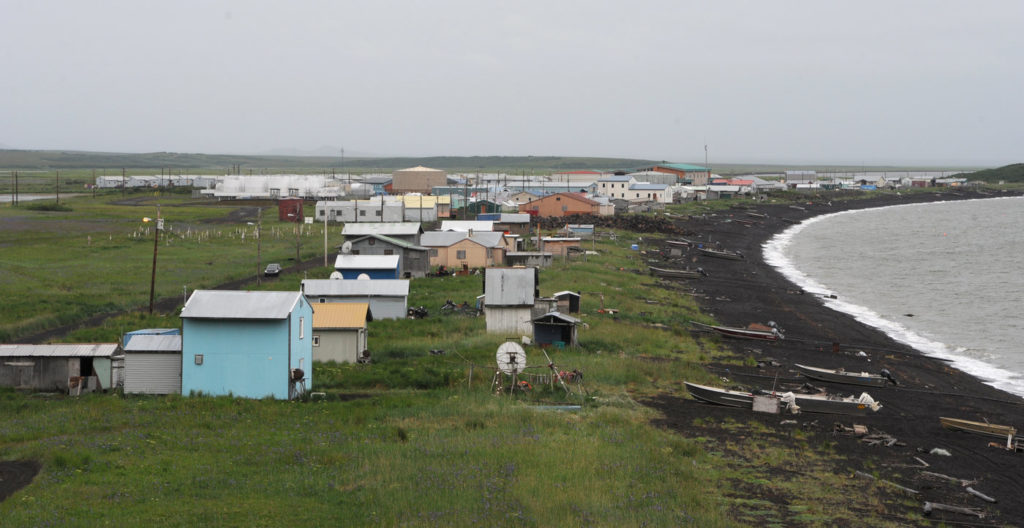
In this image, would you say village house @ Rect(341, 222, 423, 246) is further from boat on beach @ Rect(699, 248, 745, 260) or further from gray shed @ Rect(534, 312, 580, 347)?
boat on beach @ Rect(699, 248, 745, 260)

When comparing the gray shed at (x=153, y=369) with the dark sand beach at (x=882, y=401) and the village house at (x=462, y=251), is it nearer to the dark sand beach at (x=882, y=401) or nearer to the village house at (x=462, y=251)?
the dark sand beach at (x=882, y=401)

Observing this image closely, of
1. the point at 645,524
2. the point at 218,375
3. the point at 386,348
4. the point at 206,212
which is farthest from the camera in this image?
the point at 206,212

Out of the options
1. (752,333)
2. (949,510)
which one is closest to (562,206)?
(752,333)

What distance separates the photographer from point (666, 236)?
85.1m

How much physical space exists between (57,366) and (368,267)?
20.0m

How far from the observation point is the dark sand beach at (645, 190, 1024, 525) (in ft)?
66.7

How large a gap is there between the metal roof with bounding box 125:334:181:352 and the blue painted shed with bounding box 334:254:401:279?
18.7 metres

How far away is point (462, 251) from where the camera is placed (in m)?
54.7

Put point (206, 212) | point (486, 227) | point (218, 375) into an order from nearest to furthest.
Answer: point (218, 375) → point (486, 227) → point (206, 212)

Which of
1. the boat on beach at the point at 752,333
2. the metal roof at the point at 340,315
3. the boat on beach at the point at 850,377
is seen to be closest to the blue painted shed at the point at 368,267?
the metal roof at the point at 340,315

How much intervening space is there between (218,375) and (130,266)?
32.8 m

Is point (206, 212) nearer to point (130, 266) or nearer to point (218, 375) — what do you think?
point (130, 266)

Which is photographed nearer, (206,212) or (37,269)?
(37,269)

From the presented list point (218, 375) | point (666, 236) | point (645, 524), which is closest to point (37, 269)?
point (218, 375)
